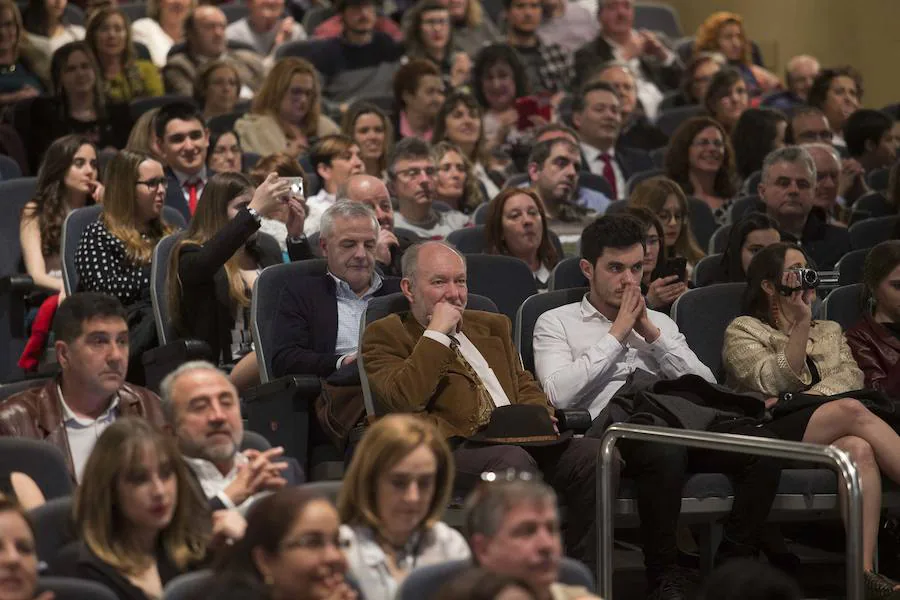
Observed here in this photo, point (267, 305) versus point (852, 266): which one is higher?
point (267, 305)

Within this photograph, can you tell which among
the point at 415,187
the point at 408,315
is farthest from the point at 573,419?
the point at 415,187

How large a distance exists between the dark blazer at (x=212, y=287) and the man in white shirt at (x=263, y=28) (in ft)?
13.6

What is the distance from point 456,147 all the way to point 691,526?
230cm

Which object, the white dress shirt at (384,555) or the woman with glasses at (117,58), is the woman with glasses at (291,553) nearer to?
the white dress shirt at (384,555)

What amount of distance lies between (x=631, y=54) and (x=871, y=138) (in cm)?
206

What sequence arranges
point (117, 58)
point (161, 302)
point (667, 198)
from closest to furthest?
1. point (161, 302)
2. point (667, 198)
3. point (117, 58)

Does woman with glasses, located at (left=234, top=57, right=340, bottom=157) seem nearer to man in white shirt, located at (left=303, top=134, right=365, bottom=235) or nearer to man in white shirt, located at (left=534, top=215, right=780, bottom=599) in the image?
man in white shirt, located at (left=303, top=134, right=365, bottom=235)

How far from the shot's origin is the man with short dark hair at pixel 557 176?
646 cm

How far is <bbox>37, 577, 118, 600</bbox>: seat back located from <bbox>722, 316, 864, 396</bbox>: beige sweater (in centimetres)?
244

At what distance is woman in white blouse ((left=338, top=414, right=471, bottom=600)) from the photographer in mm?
3309

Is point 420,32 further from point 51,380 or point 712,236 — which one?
point 51,380

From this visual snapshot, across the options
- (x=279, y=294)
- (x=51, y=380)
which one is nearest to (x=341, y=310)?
(x=279, y=294)

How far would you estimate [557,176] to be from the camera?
6461mm

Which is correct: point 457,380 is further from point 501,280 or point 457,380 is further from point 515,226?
point 515,226
